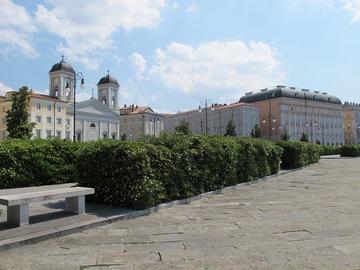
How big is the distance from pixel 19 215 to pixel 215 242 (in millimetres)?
3502

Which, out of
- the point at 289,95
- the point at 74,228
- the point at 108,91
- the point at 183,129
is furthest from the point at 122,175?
the point at 289,95

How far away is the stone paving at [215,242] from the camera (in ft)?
18.7

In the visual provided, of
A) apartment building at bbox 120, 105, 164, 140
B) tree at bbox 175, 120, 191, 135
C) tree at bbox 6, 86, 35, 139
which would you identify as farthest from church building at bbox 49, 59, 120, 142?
tree at bbox 175, 120, 191, 135

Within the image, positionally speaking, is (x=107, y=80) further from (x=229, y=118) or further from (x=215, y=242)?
(x=215, y=242)

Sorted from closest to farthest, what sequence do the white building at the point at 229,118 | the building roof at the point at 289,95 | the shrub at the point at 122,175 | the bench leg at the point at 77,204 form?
the bench leg at the point at 77,204, the shrub at the point at 122,175, the white building at the point at 229,118, the building roof at the point at 289,95

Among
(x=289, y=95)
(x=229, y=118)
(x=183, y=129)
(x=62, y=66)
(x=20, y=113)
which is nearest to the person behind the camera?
(x=183, y=129)

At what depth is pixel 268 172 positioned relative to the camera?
18.7 metres

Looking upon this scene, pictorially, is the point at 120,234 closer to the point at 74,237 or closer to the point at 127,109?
the point at 74,237

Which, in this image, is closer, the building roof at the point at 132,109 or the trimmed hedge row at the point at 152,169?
the trimmed hedge row at the point at 152,169

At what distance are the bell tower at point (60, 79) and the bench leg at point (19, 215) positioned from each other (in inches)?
3939

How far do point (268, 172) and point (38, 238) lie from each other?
1331 cm

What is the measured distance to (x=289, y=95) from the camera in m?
136

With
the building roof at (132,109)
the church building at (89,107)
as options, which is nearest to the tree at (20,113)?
the church building at (89,107)

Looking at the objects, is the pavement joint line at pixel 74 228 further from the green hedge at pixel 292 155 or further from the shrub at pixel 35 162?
the green hedge at pixel 292 155
